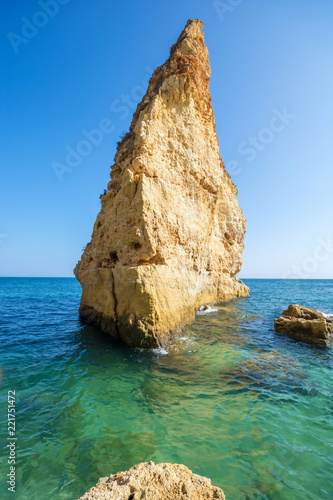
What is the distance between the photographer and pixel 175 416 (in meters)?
4.33

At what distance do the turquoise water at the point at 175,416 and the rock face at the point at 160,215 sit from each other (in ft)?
5.48

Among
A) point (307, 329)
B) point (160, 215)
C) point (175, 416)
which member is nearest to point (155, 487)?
point (175, 416)

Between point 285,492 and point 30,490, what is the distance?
3348mm

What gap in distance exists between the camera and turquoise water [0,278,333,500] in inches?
122

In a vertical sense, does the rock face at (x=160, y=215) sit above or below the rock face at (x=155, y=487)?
above

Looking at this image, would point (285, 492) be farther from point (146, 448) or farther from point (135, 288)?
point (135, 288)

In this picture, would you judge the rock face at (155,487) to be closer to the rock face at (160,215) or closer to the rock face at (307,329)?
the rock face at (160,215)

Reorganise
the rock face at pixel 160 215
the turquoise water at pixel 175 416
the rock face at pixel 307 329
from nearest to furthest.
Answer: the turquoise water at pixel 175 416
the rock face at pixel 160 215
the rock face at pixel 307 329

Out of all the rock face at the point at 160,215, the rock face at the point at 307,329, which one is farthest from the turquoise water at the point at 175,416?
the rock face at the point at 160,215

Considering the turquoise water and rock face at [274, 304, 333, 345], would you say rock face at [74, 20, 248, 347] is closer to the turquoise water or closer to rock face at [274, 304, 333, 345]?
the turquoise water

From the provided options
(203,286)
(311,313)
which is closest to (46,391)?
(203,286)

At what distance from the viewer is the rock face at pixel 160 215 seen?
816cm

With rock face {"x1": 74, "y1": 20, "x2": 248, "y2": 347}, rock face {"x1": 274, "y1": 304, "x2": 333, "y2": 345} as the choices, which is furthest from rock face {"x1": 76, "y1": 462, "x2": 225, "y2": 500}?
rock face {"x1": 274, "y1": 304, "x2": 333, "y2": 345}

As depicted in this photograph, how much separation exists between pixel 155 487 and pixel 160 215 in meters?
8.00
